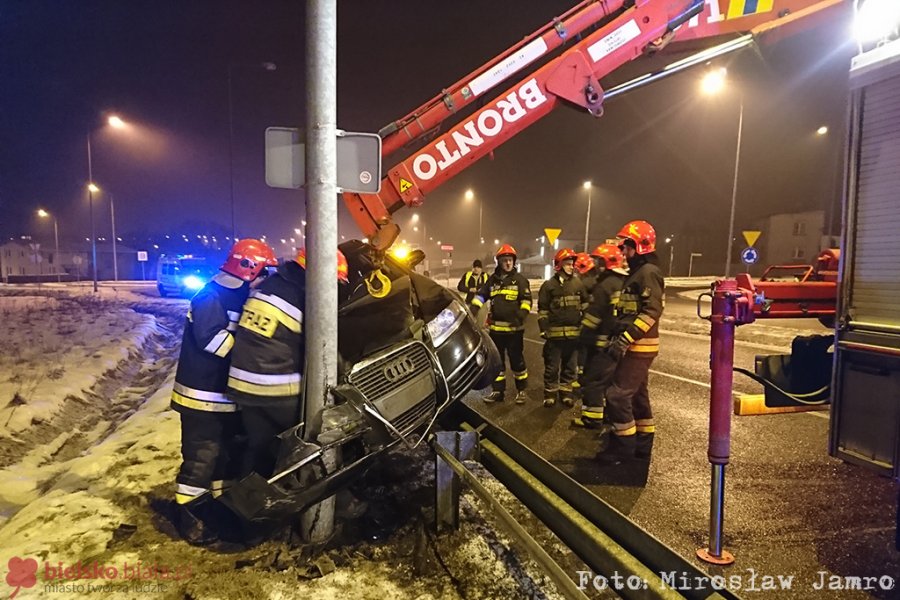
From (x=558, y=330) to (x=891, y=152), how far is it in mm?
4631

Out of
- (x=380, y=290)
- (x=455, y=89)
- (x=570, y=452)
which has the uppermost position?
(x=455, y=89)

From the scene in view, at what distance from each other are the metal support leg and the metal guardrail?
20cm

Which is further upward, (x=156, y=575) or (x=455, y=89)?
(x=455, y=89)

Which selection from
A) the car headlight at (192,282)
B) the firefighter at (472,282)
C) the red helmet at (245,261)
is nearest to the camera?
the red helmet at (245,261)

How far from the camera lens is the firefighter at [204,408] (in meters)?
3.43

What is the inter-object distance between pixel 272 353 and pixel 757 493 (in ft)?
12.2

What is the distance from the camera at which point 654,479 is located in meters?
4.26

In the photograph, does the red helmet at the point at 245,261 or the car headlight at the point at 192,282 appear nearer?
the red helmet at the point at 245,261

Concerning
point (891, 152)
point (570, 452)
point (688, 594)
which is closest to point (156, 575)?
point (688, 594)

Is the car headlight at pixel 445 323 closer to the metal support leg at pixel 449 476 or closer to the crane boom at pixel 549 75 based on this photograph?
the metal support leg at pixel 449 476

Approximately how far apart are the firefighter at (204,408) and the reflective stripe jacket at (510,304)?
4.01 metres

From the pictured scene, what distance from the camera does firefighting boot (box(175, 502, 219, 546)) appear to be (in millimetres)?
3309

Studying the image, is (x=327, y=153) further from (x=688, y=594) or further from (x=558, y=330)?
(x=558, y=330)

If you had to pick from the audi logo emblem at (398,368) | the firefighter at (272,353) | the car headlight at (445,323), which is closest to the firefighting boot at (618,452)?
the car headlight at (445,323)
